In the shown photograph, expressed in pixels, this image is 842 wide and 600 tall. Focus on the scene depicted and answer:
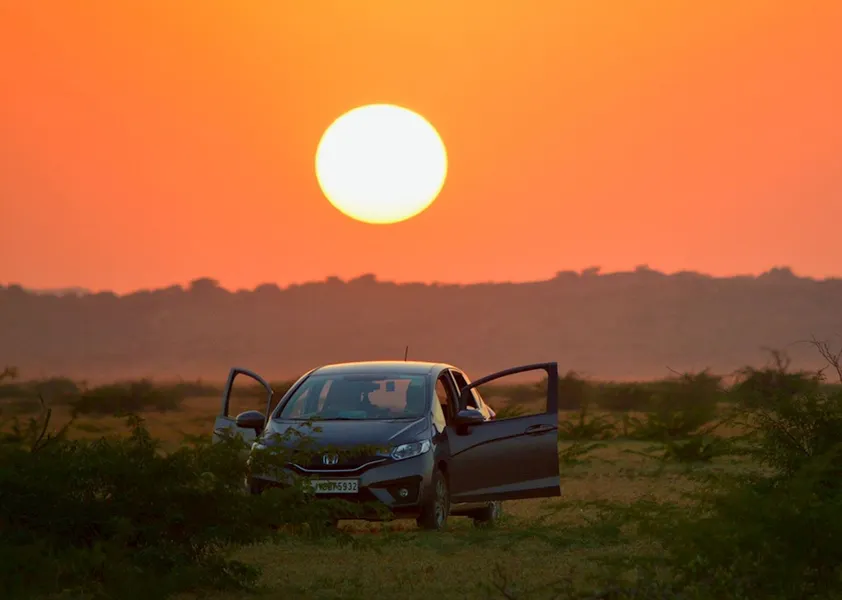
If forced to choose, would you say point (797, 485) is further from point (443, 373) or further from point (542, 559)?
point (443, 373)

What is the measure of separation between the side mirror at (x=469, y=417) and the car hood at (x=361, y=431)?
16.5 inches

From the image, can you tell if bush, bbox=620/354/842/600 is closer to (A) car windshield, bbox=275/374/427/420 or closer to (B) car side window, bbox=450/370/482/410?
(A) car windshield, bbox=275/374/427/420

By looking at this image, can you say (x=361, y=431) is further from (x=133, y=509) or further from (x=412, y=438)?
(x=133, y=509)

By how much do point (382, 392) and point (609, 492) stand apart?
7.72 metres

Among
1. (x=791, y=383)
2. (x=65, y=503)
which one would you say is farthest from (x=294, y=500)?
(x=791, y=383)

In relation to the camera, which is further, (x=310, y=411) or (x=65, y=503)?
(x=310, y=411)

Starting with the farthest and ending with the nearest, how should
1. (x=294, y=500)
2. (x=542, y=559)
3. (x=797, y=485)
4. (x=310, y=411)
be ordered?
(x=310, y=411) → (x=542, y=559) → (x=294, y=500) → (x=797, y=485)

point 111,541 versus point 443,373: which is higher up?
point 443,373

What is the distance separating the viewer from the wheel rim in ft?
56.1

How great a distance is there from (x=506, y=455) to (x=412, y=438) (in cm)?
114

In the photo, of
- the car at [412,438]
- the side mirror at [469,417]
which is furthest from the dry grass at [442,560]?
the side mirror at [469,417]

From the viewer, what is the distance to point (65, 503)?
444 inches

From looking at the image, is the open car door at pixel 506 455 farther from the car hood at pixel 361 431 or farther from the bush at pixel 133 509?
the bush at pixel 133 509

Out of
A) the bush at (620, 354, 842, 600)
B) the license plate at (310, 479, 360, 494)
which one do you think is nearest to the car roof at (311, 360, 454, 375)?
the license plate at (310, 479, 360, 494)
